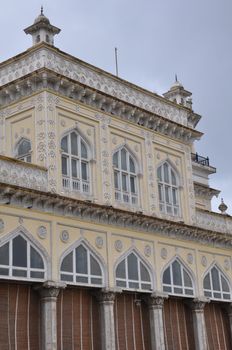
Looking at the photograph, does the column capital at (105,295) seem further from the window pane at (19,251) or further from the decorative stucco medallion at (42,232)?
the window pane at (19,251)

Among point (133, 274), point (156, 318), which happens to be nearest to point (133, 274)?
point (133, 274)

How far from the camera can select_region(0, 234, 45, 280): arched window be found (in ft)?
67.7

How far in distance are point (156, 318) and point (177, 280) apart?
2440 millimetres

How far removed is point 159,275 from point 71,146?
21.6 feet

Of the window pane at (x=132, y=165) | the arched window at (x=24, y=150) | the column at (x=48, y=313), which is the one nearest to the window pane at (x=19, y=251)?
the column at (x=48, y=313)

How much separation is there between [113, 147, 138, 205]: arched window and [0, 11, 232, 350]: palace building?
46 mm

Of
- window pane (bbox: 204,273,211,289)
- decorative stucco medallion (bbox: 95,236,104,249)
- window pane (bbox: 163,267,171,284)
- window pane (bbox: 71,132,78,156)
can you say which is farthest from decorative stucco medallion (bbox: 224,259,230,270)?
window pane (bbox: 71,132,78,156)

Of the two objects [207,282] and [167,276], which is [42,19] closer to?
[167,276]

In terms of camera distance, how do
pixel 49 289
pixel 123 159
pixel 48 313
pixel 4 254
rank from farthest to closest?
1. pixel 123 159
2. pixel 49 289
3. pixel 48 313
4. pixel 4 254

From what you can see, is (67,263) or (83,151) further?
(83,151)

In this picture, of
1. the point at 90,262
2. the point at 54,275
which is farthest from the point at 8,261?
the point at 90,262

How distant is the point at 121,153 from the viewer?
89.0 feet

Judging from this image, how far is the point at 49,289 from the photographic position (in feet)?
71.1

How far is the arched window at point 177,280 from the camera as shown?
27.2 m
